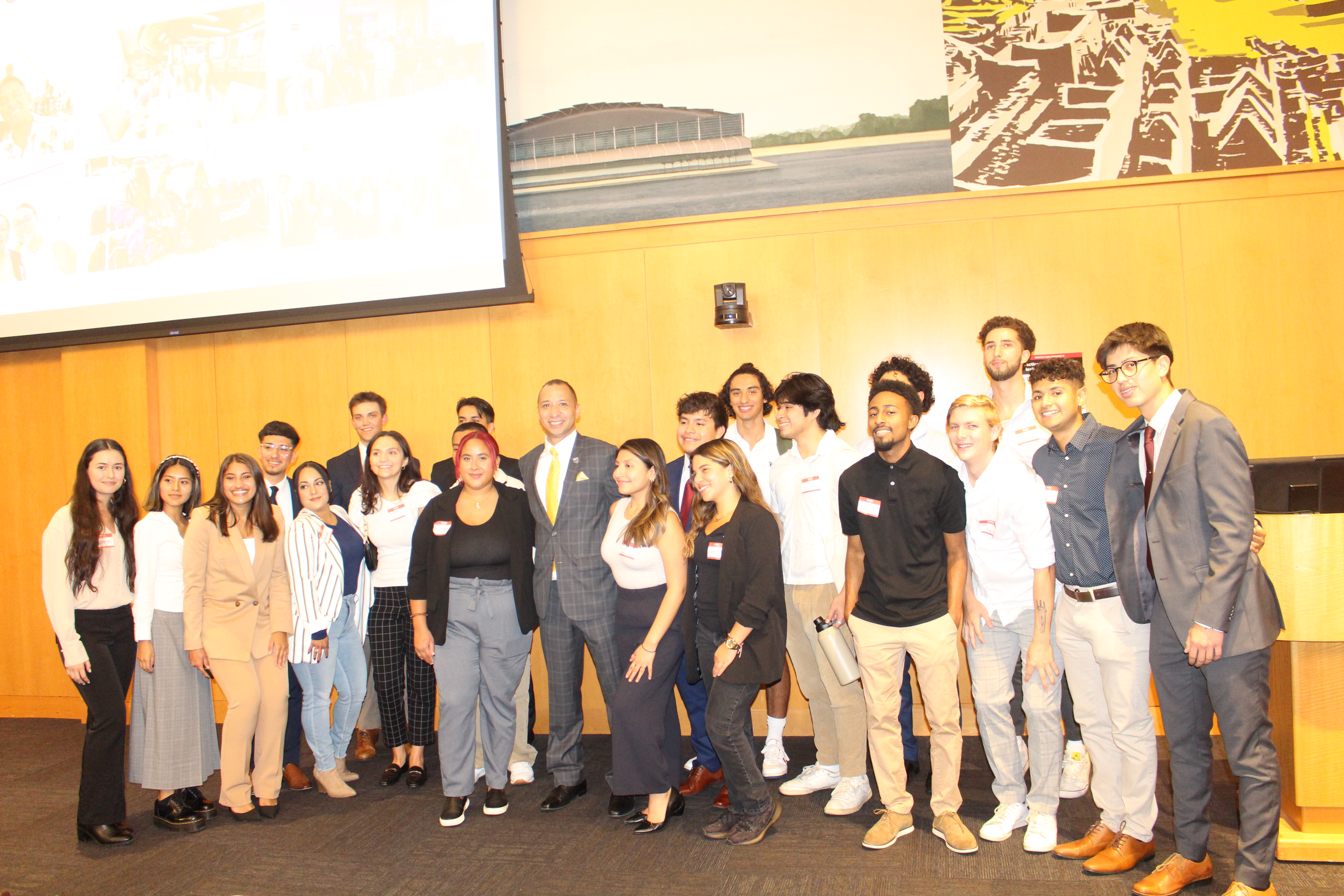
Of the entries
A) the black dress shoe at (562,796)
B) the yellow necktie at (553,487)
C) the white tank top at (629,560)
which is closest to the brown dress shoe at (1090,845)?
the white tank top at (629,560)

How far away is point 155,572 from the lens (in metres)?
3.47

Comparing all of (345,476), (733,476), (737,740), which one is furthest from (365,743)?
(733,476)

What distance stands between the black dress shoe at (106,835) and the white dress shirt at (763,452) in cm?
311

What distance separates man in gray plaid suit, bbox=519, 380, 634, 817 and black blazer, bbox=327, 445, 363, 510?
53.7 inches

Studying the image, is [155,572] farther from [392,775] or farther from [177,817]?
[392,775]

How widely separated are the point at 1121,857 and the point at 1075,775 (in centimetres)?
71

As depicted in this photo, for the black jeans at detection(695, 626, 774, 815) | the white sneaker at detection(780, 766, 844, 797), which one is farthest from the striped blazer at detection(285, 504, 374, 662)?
the white sneaker at detection(780, 766, 844, 797)

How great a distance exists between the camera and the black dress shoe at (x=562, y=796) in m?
3.50

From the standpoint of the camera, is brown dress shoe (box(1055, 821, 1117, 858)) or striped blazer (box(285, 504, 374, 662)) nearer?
brown dress shoe (box(1055, 821, 1117, 858))

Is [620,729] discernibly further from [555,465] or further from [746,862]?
[555,465]

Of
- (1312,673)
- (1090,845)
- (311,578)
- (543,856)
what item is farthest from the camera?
(311,578)

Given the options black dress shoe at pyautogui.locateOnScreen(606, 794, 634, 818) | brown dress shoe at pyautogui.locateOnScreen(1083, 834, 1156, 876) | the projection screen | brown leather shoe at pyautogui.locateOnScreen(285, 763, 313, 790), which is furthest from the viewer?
the projection screen

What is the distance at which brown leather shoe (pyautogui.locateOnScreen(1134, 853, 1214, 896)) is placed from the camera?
2.55m

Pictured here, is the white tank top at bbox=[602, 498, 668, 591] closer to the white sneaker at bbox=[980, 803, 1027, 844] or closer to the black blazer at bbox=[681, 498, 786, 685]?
Answer: the black blazer at bbox=[681, 498, 786, 685]
